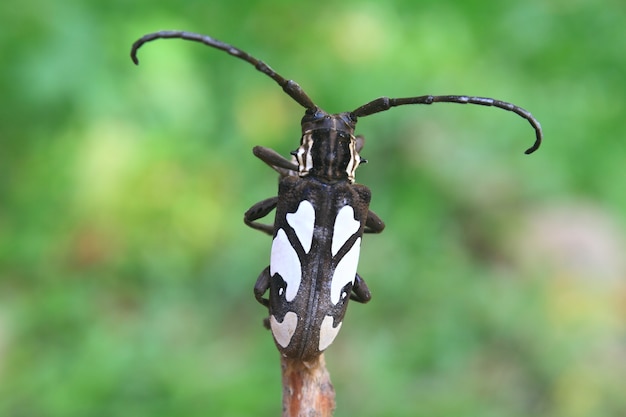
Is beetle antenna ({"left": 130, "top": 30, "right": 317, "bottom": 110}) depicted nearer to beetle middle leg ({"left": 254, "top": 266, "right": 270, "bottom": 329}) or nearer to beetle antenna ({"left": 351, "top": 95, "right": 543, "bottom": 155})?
beetle antenna ({"left": 351, "top": 95, "right": 543, "bottom": 155})

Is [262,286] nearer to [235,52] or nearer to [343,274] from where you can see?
[343,274]

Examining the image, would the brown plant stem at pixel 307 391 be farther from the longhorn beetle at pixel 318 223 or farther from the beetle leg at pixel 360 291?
the beetle leg at pixel 360 291

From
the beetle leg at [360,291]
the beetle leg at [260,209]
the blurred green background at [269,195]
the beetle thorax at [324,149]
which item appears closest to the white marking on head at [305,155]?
the beetle thorax at [324,149]

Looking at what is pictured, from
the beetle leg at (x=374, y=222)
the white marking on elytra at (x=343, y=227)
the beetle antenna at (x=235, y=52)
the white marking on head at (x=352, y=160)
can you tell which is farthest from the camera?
the beetle leg at (x=374, y=222)

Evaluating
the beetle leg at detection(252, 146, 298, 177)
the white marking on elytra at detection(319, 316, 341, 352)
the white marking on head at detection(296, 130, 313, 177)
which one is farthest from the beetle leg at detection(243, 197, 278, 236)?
the white marking on elytra at detection(319, 316, 341, 352)

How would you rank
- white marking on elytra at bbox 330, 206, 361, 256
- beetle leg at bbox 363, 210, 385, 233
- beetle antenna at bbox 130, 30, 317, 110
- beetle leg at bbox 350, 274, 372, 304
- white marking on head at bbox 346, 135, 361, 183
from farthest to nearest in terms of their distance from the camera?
beetle leg at bbox 363, 210, 385, 233
beetle leg at bbox 350, 274, 372, 304
white marking on head at bbox 346, 135, 361, 183
white marking on elytra at bbox 330, 206, 361, 256
beetle antenna at bbox 130, 30, 317, 110

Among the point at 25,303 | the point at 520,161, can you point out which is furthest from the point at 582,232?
the point at 25,303

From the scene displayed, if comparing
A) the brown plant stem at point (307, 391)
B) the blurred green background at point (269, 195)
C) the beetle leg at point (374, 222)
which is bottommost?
the brown plant stem at point (307, 391)
